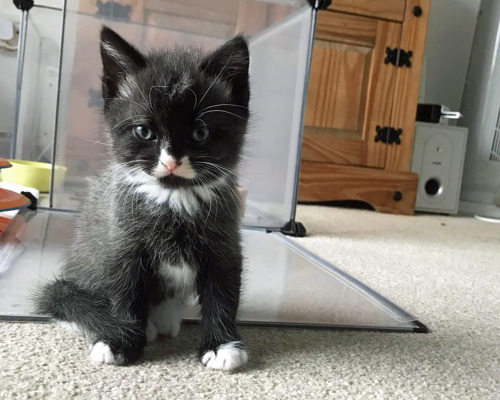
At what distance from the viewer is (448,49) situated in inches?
118

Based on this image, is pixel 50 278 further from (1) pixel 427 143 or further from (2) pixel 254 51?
(1) pixel 427 143

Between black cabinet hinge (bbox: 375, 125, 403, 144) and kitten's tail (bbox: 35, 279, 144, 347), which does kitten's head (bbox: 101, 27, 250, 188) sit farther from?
black cabinet hinge (bbox: 375, 125, 403, 144)

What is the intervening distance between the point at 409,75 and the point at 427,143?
377 millimetres

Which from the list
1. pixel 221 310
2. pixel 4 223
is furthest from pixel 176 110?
pixel 4 223

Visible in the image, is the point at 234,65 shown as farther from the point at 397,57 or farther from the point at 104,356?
the point at 397,57

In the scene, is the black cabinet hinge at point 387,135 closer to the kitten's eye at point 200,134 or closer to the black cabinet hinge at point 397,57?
the black cabinet hinge at point 397,57

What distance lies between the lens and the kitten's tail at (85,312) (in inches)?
25.0

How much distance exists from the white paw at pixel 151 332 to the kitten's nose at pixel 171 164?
8.8 inches

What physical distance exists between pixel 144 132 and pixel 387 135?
193 centimetres

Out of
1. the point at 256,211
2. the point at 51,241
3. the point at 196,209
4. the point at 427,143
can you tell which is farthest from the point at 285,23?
the point at 427,143

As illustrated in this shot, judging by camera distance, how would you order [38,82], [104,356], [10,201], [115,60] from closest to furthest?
[104,356] < [115,60] < [10,201] < [38,82]

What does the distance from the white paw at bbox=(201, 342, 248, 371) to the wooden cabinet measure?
175 cm

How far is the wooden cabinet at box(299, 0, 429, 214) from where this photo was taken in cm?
232

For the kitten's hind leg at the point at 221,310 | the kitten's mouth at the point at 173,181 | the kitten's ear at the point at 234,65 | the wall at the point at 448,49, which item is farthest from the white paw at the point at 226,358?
the wall at the point at 448,49
